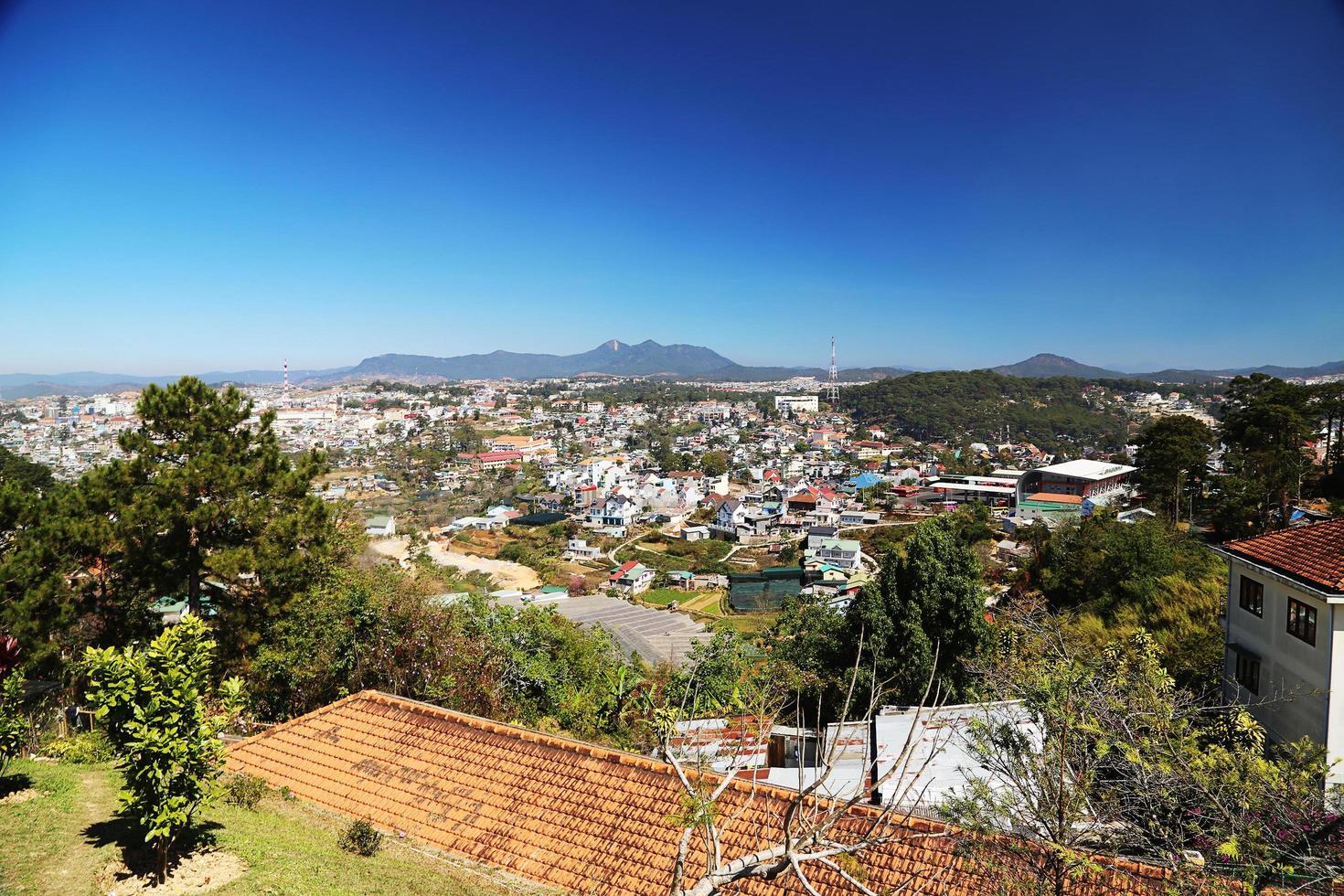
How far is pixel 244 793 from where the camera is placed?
181 inches

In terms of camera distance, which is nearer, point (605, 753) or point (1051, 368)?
point (605, 753)

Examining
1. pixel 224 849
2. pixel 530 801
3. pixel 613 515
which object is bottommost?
pixel 613 515

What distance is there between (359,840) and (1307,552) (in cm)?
760

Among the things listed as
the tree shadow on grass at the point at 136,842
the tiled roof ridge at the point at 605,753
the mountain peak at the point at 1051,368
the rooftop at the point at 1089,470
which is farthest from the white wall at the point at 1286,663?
the mountain peak at the point at 1051,368

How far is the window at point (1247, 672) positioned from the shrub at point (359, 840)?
7378mm

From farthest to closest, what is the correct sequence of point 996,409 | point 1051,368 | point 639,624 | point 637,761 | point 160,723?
point 1051,368 → point 996,409 → point 639,624 → point 637,761 → point 160,723

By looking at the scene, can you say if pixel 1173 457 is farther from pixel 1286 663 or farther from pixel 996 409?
pixel 996 409

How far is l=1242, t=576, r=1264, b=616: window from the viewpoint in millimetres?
6574

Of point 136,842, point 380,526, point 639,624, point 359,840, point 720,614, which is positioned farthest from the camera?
point 380,526

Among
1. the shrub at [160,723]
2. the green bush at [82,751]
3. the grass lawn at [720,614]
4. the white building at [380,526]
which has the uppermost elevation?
the shrub at [160,723]

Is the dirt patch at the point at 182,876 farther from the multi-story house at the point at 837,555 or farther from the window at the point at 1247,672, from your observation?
the multi-story house at the point at 837,555

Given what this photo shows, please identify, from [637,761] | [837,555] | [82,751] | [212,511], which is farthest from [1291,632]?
[837,555]

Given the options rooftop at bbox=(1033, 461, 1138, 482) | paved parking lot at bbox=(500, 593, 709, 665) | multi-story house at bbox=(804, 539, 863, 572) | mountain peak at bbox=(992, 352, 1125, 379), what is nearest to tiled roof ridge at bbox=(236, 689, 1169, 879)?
paved parking lot at bbox=(500, 593, 709, 665)

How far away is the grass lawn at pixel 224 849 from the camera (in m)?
3.37
